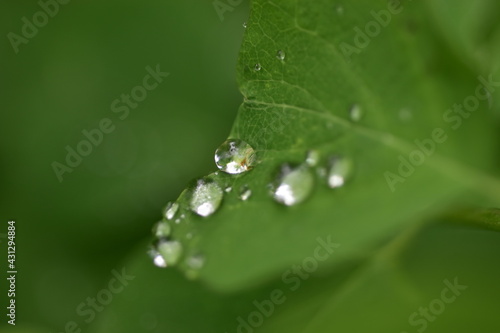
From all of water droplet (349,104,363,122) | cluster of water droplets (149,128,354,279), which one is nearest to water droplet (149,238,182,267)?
cluster of water droplets (149,128,354,279)

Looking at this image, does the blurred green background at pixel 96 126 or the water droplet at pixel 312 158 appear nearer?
the water droplet at pixel 312 158

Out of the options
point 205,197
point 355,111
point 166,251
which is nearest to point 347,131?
point 355,111

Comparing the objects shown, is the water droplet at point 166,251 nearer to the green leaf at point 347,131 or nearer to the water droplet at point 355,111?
the green leaf at point 347,131

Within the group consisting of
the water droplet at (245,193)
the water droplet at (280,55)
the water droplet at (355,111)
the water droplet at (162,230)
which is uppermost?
the water droplet at (280,55)

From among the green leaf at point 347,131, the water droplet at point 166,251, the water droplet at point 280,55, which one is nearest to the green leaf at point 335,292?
the green leaf at point 347,131

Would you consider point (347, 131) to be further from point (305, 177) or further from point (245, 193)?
point (245, 193)
